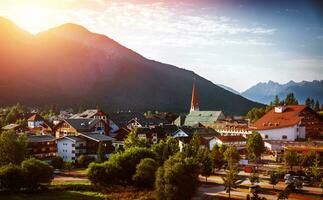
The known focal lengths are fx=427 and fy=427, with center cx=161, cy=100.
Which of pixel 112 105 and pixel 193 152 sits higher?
pixel 112 105

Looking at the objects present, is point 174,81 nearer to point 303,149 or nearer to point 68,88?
point 68,88

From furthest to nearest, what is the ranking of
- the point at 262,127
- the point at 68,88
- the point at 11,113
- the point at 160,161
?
1. the point at 68,88
2. the point at 11,113
3. the point at 262,127
4. the point at 160,161

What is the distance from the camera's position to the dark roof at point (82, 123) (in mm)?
49938

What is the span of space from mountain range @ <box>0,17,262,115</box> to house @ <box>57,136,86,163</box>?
3000 inches

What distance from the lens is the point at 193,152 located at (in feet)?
108

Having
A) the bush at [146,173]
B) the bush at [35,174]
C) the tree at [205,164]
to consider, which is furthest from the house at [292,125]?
the bush at [35,174]

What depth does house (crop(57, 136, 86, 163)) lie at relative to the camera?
140 feet

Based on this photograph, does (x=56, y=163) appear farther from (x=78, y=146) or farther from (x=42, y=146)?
(x=42, y=146)

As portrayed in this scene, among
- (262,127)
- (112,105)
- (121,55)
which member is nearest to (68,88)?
(112,105)

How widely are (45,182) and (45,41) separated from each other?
15850cm

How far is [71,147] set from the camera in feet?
141

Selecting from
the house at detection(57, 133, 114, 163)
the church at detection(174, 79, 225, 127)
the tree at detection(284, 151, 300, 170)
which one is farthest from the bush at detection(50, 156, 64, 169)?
the church at detection(174, 79, 225, 127)

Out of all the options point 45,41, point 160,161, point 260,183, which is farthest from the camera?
point 45,41

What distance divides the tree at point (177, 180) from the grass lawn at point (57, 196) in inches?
181
